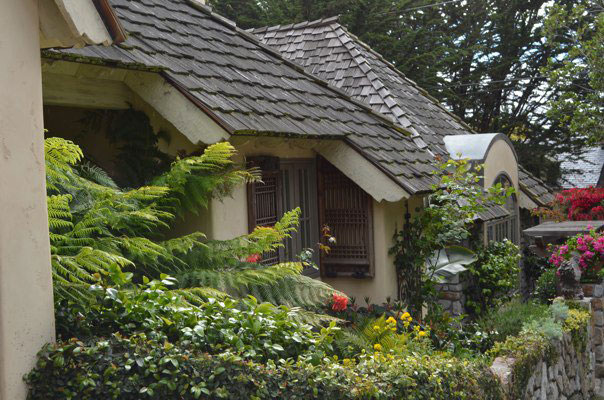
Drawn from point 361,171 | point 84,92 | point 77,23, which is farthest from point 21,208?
point 361,171

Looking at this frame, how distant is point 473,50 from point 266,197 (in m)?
17.0

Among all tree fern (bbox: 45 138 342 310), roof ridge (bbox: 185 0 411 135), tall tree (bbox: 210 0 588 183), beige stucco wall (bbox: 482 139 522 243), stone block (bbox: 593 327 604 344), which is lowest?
stone block (bbox: 593 327 604 344)

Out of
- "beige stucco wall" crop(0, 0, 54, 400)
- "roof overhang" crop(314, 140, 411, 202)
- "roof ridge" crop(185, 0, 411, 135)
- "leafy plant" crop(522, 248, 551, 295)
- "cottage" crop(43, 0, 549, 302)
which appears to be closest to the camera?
"beige stucco wall" crop(0, 0, 54, 400)

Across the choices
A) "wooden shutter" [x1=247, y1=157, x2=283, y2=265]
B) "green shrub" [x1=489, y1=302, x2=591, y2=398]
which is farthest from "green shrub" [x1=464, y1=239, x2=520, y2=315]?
"wooden shutter" [x1=247, y1=157, x2=283, y2=265]

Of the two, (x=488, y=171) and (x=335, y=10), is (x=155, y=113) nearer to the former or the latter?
(x=488, y=171)

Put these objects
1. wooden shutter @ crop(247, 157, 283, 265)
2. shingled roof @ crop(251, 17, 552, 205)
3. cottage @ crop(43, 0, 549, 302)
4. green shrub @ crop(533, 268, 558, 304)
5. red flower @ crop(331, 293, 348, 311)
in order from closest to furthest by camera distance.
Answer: cottage @ crop(43, 0, 549, 302) → red flower @ crop(331, 293, 348, 311) → wooden shutter @ crop(247, 157, 283, 265) → green shrub @ crop(533, 268, 558, 304) → shingled roof @ crop(251, 17, 552, 205)

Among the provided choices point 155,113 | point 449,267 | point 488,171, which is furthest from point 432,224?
point 155,113

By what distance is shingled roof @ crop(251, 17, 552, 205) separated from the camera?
1059 cm

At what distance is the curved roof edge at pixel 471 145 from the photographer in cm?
1070

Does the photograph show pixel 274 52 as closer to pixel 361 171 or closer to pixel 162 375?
pixel 361 171

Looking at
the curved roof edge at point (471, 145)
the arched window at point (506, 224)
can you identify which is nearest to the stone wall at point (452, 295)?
the arched window at point (506, 224)

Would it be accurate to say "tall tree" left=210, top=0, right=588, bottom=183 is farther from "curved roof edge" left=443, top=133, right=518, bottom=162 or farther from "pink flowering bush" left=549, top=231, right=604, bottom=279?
"pink flowering bush" left=549, top=231, right=604, bottom=279

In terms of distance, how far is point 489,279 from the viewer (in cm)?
1093

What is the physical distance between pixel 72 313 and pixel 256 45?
5.68 meters
